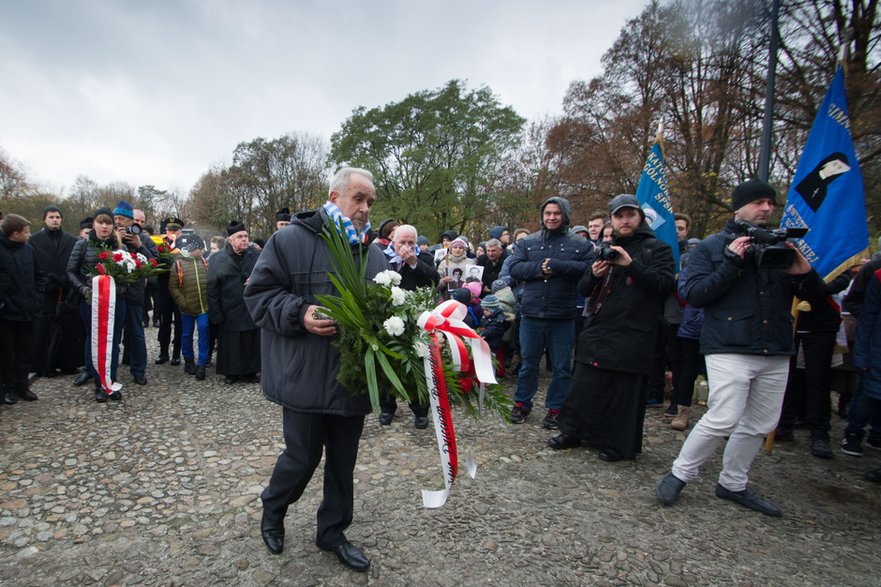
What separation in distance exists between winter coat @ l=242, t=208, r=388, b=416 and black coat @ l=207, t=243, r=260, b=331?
172 inches

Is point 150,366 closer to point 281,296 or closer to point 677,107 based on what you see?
point 281,296

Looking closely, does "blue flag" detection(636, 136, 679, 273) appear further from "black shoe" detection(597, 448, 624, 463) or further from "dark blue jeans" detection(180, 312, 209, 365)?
"dark blue jeans" detection(180, 312, 209, 365)

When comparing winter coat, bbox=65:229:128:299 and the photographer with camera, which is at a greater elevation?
winter coat, bbox=65:229:128:299

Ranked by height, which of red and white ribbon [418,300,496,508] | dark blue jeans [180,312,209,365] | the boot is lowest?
the boot

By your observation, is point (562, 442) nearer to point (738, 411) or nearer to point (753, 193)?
point (738, 411)

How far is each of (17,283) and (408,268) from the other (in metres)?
4.49

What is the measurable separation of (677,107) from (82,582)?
66.4 ft

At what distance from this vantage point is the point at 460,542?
2.96m

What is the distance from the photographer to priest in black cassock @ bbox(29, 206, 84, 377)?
6461 millimetres

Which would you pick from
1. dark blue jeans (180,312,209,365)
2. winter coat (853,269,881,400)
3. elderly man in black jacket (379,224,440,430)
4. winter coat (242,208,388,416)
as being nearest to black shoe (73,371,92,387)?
dark blue jeans (180,312,209,365)

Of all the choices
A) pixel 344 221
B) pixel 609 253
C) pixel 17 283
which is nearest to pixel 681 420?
pixel 609 253

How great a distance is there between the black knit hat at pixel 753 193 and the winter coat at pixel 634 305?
0.66 meters

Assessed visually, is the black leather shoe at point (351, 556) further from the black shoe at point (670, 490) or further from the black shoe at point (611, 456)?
the black shoe at point (611, 456)

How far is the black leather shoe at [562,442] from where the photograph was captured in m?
4.51
